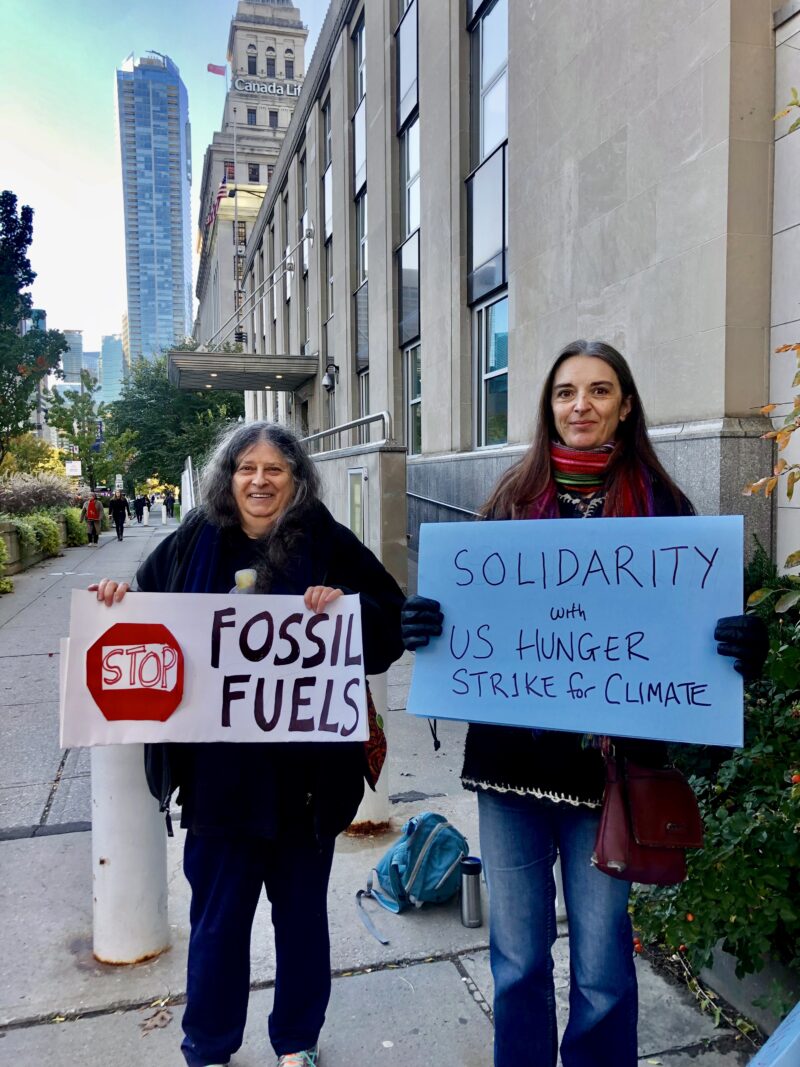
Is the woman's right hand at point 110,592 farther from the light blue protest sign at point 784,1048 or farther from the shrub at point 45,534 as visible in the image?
the shrub at point 45,534

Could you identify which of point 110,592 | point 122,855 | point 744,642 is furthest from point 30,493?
point 744,642

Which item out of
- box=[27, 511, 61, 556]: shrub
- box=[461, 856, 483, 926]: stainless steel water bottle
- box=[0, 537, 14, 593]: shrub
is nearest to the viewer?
box=[461, 856, 483, 926]: stainless steel water bottle

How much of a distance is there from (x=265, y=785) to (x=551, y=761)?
80 centimetres

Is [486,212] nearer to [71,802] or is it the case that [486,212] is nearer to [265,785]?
[71,802]

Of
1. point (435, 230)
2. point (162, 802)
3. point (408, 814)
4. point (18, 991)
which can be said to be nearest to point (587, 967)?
point (162, 802)

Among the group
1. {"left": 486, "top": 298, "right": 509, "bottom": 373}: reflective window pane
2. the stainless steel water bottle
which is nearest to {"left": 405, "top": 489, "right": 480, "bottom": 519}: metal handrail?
{"left": 486, "top": 298, "right": 509, "bottom": 373}: reflective window pane

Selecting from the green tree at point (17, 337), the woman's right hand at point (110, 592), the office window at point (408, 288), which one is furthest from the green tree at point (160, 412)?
the woman's right hand at point (110, 592)

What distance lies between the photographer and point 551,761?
76.6 inches

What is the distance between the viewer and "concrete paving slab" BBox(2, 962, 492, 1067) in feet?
8.19

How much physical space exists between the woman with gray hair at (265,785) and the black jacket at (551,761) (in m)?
0.48

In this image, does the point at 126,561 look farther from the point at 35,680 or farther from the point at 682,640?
the point at 682,640

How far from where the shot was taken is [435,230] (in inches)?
462

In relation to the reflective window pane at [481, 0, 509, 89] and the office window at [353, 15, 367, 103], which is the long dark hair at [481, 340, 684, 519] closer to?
the reflective window pane at [481, 0, 509, 89]

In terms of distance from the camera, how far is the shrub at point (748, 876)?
2230mm
